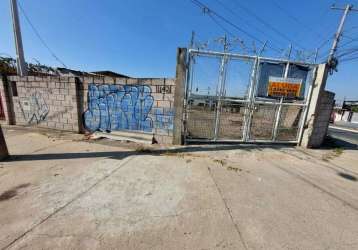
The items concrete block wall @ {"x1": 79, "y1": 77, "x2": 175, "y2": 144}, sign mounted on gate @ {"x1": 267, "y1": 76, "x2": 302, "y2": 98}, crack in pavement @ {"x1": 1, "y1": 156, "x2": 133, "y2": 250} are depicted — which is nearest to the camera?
crack in pavement @ {"x1": 1, "y1": 156, "x2": 133, "y2": 250}

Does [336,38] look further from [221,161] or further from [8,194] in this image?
[8,194]

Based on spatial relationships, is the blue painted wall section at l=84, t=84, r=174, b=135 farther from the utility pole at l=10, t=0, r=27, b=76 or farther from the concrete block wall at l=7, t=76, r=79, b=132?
the utility pole at l=10, t=0, r=27, b=76

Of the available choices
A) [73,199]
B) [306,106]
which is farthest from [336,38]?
[73,199]

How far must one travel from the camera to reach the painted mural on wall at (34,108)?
734cm

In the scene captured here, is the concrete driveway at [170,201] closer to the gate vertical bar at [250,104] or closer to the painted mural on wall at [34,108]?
the gate vertical bar at [250,104]

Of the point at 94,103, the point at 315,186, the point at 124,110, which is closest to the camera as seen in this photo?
the point at 315,186

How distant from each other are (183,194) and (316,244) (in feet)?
6.27

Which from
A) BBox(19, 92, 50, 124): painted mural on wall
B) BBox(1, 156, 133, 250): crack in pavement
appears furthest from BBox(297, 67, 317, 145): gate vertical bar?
BBox(19, 92, 50, 124): painted mural on wall

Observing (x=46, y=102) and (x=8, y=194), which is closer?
(x=8, y=194)

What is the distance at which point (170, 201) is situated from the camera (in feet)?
9.41

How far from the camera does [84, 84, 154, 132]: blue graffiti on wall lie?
6078 millimetres

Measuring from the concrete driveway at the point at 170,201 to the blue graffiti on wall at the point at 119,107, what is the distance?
4.81ft

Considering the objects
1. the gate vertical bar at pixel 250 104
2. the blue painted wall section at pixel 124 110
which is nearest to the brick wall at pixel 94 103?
the blue painted wall section at pixel 124 110

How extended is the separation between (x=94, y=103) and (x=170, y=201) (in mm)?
5350
